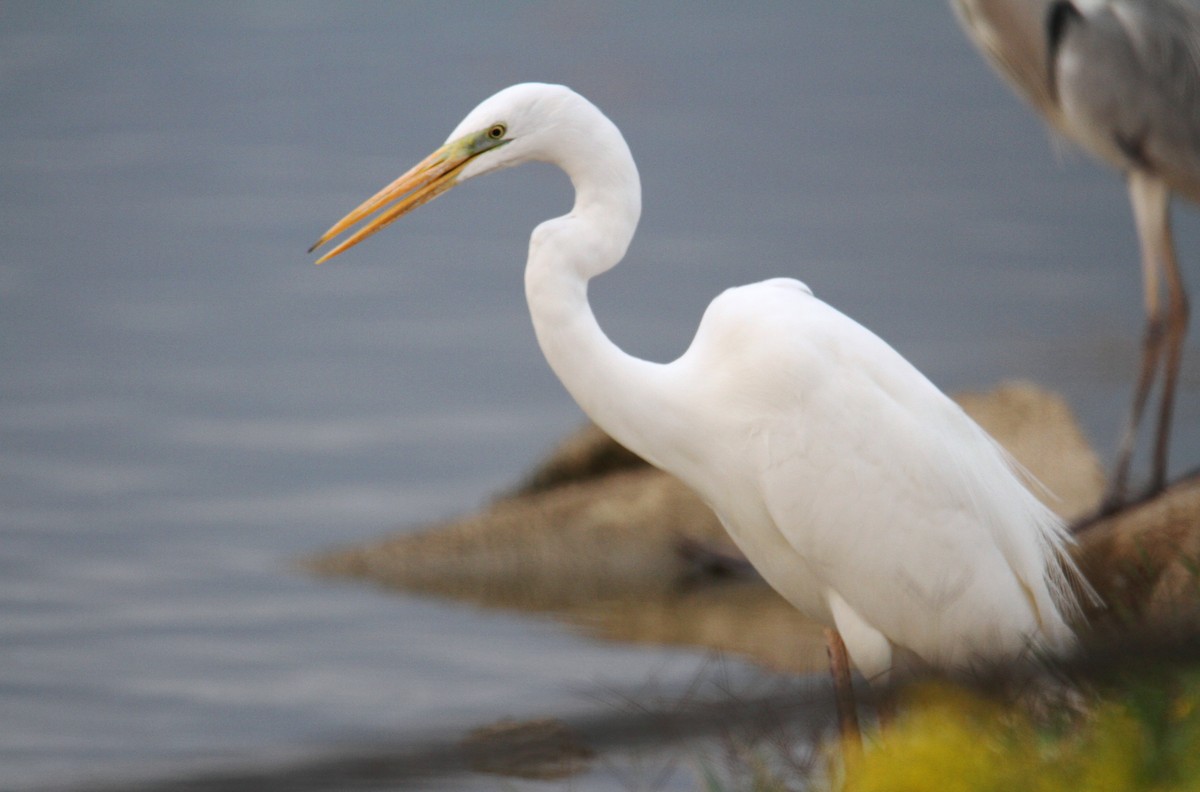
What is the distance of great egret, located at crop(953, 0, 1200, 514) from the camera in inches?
131

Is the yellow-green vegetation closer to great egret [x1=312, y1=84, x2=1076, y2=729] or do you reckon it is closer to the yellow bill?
great egret [x1=312, y1=84, x2=1076, y2=729]

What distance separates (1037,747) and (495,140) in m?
0.95

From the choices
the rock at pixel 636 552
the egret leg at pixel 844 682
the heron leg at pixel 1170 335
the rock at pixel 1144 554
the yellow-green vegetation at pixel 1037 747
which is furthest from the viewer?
the rock at pixel 636 552

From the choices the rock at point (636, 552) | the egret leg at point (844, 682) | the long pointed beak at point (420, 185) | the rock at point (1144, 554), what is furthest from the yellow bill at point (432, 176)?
the rock at point (636, 552)

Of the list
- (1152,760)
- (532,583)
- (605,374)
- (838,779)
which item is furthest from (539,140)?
(532,583)

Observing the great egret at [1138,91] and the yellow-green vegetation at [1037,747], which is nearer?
the yellow-green vegetation at [1037,747]

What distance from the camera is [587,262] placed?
1.78 metres

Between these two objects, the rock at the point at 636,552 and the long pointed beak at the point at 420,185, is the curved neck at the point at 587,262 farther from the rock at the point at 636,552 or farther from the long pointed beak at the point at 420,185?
the rock at the point at 636,552

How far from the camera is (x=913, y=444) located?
5.99 ft

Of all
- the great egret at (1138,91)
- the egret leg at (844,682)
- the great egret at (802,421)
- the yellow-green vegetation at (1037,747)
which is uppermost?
the great egret at (1138,91)

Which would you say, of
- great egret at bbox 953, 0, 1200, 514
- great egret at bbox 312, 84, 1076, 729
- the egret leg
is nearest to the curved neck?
great egret at bbox 312, 84, 1076, 729

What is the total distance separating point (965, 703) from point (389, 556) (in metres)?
2.70

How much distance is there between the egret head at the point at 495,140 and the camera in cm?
178

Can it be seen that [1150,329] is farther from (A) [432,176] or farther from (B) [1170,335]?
(A) [432,176]
